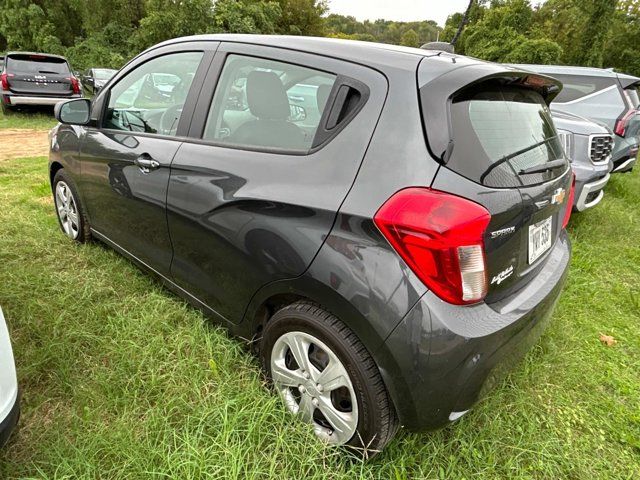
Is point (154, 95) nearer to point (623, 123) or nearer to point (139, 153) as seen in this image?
point (139, 153)

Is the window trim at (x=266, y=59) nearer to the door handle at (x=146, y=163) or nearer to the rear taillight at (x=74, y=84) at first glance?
the door handle at (x=146, y=163)

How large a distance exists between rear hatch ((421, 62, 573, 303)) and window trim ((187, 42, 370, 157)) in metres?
0.29

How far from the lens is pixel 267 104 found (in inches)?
74.3

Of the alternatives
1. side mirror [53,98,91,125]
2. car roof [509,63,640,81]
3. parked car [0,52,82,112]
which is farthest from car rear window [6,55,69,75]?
car roof [509,63,640,81]

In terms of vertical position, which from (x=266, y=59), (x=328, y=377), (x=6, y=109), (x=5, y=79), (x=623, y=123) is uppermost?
(x=266, y=59)

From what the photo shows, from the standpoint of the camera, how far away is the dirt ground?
7.02m

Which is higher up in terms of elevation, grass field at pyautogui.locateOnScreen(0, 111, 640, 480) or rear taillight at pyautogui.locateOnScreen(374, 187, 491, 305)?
rear taillight at pyautogui.locateOnScreen(374, 187, 491, 305)

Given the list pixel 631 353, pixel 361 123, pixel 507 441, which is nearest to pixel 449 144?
pixel 361 123

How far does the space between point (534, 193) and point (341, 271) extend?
0.81 metres

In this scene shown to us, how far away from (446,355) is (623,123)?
5.79 metres

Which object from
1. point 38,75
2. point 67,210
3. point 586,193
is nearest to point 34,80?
point 38,75

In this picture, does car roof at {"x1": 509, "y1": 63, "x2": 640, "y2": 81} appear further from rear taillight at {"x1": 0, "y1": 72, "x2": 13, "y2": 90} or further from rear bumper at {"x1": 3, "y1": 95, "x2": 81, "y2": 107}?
rear taillight at {"x1": 0, "y1": 72, "x2": 13, "y2": 90}

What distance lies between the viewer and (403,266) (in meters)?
1.31

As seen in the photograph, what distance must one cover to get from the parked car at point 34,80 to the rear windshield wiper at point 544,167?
1086cm
